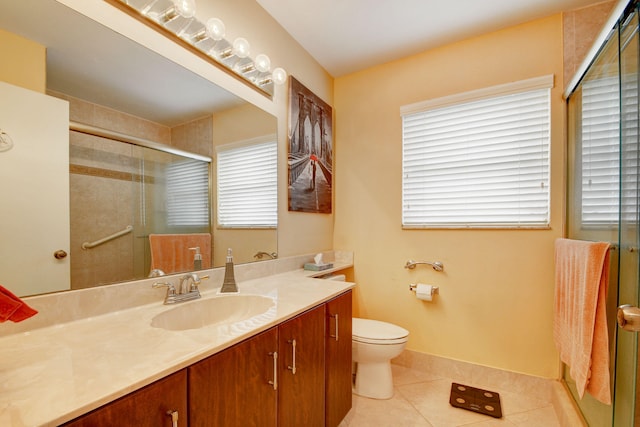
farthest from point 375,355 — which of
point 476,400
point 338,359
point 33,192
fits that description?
point 33,192

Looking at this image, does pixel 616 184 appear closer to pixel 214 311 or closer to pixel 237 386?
pixel 237 386

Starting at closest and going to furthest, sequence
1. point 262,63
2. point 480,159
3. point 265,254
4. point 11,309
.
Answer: point 11,309, point 262,63, point 265,254, point 480,159

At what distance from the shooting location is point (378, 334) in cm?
178

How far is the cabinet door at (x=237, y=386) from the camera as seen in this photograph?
2.38ft

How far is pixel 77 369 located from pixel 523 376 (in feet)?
7.67

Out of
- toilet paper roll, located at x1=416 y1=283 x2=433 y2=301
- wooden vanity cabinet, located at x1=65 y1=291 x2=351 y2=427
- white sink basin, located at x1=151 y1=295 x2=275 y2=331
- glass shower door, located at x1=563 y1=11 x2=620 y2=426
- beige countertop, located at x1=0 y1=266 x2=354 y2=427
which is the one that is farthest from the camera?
toilet paper roll, located at x1=416 y1=283 x2=433 y2=301

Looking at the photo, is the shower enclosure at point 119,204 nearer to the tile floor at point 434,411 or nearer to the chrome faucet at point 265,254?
the chrome faucet at point 265,254

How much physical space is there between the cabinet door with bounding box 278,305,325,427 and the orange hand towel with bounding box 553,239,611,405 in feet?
3.67

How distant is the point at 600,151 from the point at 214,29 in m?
→ 1.92

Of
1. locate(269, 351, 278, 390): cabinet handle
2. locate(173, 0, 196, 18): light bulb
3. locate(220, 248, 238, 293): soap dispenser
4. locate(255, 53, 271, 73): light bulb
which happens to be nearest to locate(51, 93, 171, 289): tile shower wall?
locate(220, 248, 238, 293): soap dispenser

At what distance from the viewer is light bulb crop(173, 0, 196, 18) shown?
46.8 inches

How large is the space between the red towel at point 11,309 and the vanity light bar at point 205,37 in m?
1.06

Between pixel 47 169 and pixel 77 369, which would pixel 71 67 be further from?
pixel 77 369

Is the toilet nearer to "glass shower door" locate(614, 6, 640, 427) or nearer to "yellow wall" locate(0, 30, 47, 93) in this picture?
"glass shower door" locate(614, 6, 640, 427)
